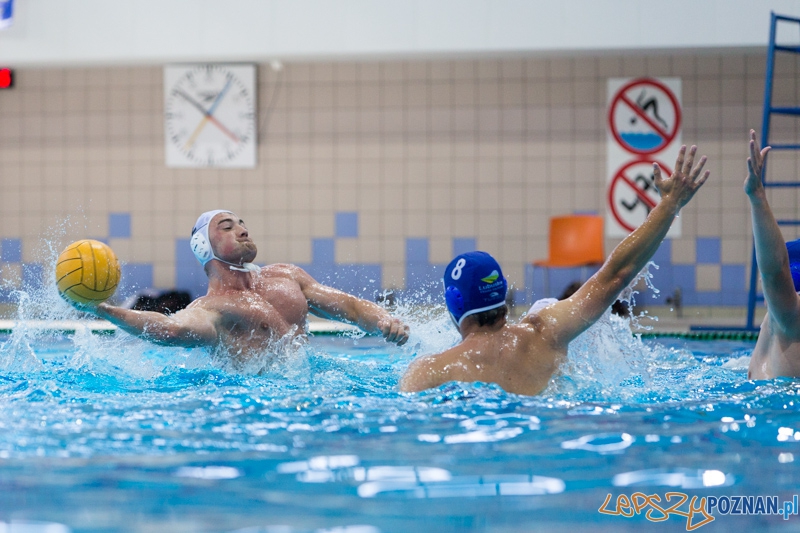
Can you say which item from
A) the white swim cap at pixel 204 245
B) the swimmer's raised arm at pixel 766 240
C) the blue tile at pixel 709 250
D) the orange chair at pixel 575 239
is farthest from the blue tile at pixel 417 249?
the swimmer's raised arm at pixel 766 240

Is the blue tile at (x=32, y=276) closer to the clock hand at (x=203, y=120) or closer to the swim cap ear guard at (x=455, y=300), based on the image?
→ the clock hand at (x=203, y=120)

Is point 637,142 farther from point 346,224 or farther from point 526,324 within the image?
point 526,324

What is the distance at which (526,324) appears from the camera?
3016 millimetres

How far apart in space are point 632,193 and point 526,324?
6600 mm

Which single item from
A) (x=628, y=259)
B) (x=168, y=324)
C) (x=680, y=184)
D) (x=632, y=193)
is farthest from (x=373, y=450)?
(x=632, y=193)

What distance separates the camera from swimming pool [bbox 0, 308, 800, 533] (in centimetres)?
192

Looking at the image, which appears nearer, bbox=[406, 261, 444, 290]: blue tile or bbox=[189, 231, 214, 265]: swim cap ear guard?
bbox=[189, 231, 214, 265]: swim cap ear guard

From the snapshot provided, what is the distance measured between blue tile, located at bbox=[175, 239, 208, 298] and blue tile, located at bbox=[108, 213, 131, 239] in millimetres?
725

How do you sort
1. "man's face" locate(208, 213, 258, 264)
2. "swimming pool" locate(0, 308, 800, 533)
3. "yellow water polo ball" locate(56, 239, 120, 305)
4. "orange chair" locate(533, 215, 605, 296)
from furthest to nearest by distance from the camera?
1. "orange chair" locate(533, 215, 605, 296)
2. "man's face" locate(208, 213, 258, 264)
3. "yellow water polo ball" locate(56, 239, 120, 305)
4. "swimming pool" locate(0, 308, 800, 533)

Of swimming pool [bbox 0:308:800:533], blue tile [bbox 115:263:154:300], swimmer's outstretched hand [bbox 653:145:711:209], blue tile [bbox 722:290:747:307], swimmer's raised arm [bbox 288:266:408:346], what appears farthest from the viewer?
blue tile [bbox 115:263:154:300]

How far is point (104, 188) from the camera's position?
979 centimetres

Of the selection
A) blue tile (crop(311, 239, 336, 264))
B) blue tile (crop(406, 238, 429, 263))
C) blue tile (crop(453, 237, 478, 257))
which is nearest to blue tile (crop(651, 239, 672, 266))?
blue tile (crop(453, 237, 478, 257))

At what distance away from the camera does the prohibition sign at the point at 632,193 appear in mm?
9109

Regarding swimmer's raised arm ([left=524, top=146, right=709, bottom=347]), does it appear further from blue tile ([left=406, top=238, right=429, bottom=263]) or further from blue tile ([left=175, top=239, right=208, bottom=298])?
blue tile ([left=175, top=239, right=208, bottom=298])
